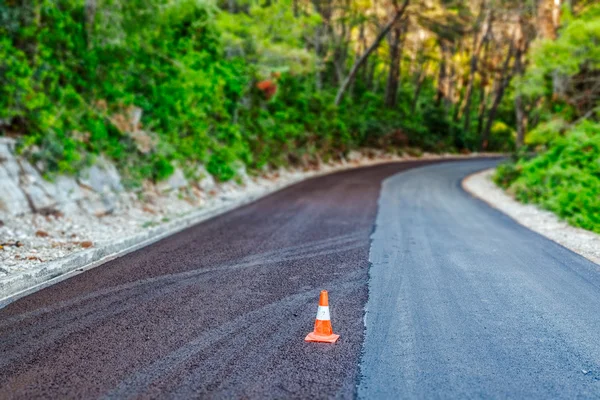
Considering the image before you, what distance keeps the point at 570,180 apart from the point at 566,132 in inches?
Result: 165

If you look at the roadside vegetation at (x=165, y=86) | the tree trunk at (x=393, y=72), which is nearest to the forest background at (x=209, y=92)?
the roadside vegetation at (x=165, y=86)

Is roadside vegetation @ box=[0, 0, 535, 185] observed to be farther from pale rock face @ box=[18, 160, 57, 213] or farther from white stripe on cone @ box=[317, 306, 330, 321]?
white stripe on cone @ box=[317, 306, 330, 321]

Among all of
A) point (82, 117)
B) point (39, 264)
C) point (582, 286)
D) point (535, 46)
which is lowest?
point (582, 286)

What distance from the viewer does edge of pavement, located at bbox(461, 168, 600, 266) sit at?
326 inches

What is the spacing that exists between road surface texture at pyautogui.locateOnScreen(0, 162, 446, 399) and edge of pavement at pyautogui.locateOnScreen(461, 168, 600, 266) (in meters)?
3.80

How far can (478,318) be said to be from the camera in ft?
15.6

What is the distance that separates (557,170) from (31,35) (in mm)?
12655

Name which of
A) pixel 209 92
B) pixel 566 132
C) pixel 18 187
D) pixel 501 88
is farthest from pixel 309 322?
pixel 501 88

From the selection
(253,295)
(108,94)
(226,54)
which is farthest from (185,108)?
(253,295)

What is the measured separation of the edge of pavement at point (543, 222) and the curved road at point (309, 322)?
543 millimetres

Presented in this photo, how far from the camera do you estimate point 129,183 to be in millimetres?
10000

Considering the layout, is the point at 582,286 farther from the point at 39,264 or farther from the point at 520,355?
the point at 39,264

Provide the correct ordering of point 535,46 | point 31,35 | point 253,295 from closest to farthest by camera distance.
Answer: point 253,295 < point 31,35 < point 535,46

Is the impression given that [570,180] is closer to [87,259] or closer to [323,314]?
[323,314]
